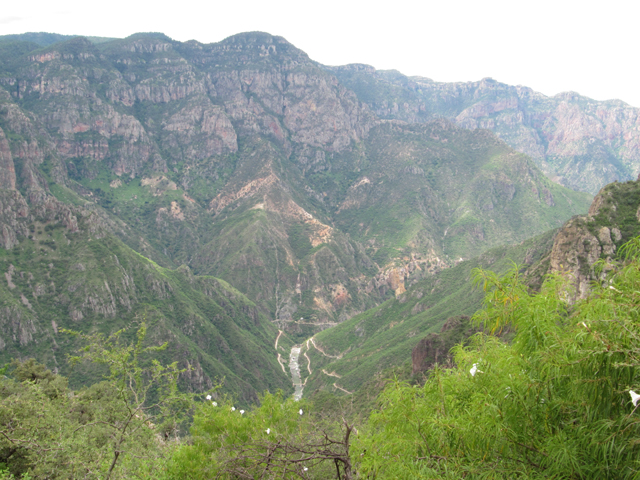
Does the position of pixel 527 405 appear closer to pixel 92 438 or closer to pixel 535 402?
pixel 535 402

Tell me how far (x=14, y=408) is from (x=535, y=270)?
69.5 m

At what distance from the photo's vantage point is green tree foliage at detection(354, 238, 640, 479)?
7.54m

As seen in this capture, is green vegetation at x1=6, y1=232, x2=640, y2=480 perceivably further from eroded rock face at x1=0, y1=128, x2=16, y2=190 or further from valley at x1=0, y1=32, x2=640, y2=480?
eroded rock face at x1=0, y1=128, x2=16, y2=190

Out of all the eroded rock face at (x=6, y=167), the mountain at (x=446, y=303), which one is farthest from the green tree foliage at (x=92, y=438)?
the eroded rock face at (x=6, y=167)

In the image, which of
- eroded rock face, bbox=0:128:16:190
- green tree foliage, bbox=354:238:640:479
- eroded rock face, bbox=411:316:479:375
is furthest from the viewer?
eroded rock face, bbox=0:128:16:190

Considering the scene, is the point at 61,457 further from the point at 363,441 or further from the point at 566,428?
the point at 566,428

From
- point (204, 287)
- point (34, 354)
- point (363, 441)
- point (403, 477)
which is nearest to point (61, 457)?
point (363, 441)

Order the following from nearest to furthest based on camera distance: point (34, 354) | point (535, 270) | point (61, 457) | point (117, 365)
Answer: point (117, 365) < point (61, 457) < point (535, 270) < point (34, 354)

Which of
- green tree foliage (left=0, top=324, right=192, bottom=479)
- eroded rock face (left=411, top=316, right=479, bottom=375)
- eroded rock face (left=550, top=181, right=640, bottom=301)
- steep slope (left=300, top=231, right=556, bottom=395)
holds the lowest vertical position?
steep slope (left=300, top=231, right=556, bottom=395)

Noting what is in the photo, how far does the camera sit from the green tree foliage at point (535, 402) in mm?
7543

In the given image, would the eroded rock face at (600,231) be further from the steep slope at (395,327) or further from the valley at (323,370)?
the steep slope at (395,327)

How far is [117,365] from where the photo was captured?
2045 centimetres

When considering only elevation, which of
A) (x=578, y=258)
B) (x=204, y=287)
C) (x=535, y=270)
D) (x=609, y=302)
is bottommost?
(x=204, y=287)

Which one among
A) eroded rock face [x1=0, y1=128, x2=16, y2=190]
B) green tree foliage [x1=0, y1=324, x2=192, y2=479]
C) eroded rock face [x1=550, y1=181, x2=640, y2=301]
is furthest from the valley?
eroded rock face [x1=0, y1=128, x2=16, y2=190]
